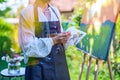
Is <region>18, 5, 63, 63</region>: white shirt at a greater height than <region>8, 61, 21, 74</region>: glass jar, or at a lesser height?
greater

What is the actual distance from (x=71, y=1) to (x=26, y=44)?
3.76 metres

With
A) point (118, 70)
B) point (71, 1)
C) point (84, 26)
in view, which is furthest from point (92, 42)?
point (71, 1)

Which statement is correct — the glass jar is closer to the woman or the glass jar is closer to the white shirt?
the woman

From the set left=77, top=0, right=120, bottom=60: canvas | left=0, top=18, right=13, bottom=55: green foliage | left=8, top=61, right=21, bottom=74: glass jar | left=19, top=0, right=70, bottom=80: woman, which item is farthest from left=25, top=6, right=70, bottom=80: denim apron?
left=0, top=18, right=13, bottom=55: green foliage

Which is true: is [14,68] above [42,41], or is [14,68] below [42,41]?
below

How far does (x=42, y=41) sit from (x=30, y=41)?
63 mm

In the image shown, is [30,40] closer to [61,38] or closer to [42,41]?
[42,41]

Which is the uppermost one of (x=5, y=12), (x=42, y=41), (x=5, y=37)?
(x=5, y=12)

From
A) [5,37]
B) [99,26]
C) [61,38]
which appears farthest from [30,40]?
[5,37]

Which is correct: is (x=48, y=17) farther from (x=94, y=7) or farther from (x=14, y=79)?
(x=14, y=79)

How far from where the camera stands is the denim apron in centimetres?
166

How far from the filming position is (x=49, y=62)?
172cm

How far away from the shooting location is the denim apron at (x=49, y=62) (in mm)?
1663

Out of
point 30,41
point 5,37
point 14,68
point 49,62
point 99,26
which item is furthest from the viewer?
point 5,37
